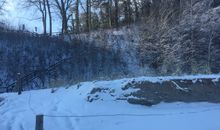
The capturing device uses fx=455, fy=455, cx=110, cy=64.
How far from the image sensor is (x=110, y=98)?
15.1 meters

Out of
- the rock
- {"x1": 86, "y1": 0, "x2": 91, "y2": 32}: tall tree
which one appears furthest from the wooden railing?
{"x1": 86, "y1": 0, "x2": 91, "y2": 32}: tall tree

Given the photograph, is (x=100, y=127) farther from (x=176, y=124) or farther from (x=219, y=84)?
(x=219, y=84)

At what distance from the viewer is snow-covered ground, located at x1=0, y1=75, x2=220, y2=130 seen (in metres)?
12.9

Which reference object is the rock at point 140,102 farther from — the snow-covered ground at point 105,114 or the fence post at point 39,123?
the fence post at point 39,123

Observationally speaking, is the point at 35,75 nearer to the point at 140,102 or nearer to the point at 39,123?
the point at 140,102

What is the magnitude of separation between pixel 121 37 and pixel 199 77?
22686 millimetres

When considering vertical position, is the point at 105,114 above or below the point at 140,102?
below

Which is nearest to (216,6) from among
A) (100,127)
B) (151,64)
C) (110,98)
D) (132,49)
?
(151,64)

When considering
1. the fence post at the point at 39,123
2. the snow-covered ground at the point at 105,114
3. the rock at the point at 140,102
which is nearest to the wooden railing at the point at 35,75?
the snow-covered ground at the point at 105,114

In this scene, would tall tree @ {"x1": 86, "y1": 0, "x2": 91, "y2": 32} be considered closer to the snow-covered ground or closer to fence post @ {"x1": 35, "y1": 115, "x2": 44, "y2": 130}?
the snow-covered ground

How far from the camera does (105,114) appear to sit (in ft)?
46.0

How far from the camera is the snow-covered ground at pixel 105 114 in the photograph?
12922 mm

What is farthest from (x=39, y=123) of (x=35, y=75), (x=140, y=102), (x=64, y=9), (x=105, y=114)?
(x=64, y=9)

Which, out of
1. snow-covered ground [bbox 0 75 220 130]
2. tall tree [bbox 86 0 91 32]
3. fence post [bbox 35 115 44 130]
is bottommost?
snow-covered ground [bbox 0 75 220 130]
